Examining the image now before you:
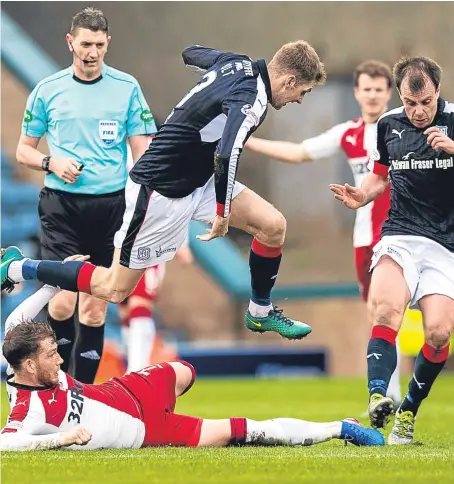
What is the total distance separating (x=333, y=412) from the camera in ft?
34.1

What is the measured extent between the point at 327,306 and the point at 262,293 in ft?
40.9

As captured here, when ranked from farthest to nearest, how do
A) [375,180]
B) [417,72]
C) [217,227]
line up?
[375,180], [417,72], [217,227]

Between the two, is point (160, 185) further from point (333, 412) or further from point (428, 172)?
point (333, 412)

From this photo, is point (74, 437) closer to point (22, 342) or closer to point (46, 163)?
point (22, 342)

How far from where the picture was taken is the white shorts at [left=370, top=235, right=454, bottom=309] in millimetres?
7184

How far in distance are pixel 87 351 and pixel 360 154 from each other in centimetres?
292

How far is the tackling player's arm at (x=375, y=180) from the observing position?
7.44 metres

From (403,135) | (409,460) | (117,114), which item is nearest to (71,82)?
(117,114)

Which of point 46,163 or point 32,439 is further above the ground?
point 46,163

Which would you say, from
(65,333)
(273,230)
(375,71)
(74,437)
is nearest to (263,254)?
(273,230)

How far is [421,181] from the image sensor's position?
24.0ft

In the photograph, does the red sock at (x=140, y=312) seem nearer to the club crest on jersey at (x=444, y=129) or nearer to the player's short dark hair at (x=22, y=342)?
the club crest on jersey at (x=444, y=129)

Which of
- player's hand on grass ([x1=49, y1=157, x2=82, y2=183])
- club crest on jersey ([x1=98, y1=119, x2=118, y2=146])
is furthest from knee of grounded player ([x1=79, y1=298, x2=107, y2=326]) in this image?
club crest on jersey ([x1=98, y1=119, x2=118, y2=146])

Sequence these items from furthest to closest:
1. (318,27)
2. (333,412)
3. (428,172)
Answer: (318,27)
(333,412)
(428,172)
